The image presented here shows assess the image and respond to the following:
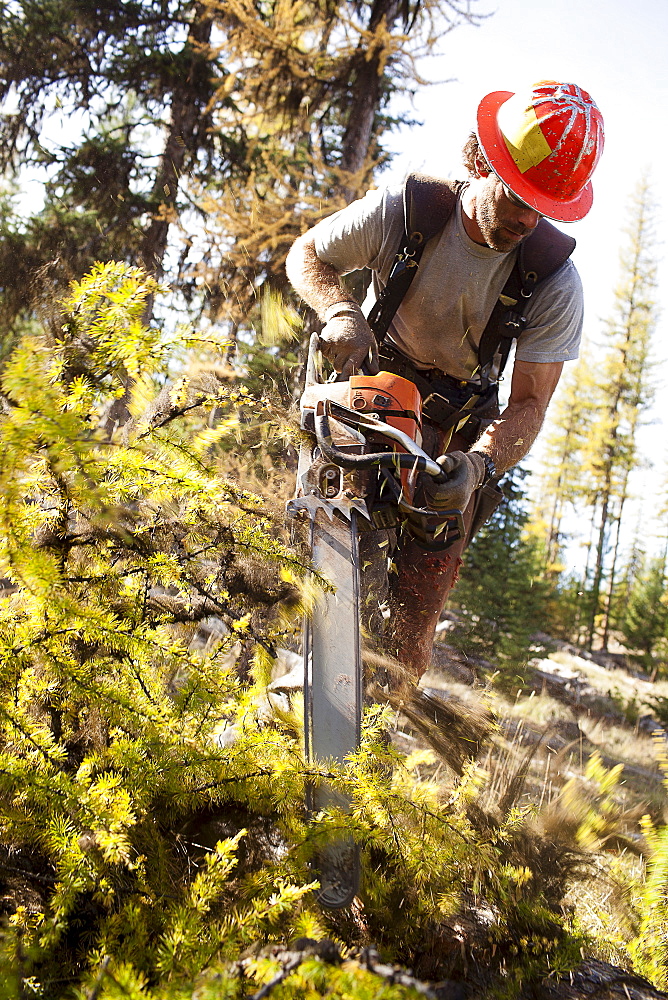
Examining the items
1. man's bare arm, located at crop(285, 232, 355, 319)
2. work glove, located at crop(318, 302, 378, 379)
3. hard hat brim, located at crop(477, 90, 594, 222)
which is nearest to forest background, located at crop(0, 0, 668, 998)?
work glove, located at crop(318, 302, 378, 379)

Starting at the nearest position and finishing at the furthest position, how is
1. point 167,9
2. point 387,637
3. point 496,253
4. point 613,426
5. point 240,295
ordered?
point 496,253 < point 387,637 < point 240,295 < point 167,9 < point 613,426

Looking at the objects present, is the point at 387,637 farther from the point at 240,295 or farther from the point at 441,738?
the point at 240,295

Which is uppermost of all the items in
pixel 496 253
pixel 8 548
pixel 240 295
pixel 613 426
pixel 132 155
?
pixel 613 426

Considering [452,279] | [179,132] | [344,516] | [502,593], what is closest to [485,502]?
[452,279]

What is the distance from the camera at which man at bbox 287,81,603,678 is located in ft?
8.19

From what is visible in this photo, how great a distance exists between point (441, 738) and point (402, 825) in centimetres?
143

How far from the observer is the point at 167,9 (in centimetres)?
941

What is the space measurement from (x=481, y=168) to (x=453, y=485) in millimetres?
1668

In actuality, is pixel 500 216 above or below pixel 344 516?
above

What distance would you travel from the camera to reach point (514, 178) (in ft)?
8.30

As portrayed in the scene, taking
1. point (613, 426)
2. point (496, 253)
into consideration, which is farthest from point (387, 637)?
point (613, 426)

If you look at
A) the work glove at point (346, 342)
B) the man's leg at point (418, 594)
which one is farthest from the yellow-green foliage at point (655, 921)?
the work glove at point (346, 342)

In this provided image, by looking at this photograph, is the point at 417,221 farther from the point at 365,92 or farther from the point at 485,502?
the point at 365,92

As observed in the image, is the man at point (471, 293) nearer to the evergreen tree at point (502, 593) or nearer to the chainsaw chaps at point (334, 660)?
the chainsaw chaps at point (334, 660)
